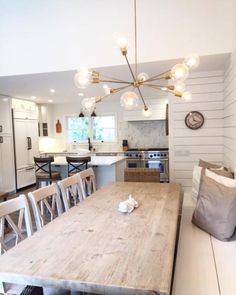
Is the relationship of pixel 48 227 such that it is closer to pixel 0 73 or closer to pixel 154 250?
pixel 154 250

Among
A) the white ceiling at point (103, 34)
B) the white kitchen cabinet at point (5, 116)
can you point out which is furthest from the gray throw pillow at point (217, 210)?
the white kitchen cabinet at point (5, 116)

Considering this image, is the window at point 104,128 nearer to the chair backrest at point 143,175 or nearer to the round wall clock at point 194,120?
the chair backrest at point 143,175

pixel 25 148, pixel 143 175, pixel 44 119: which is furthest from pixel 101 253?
pixel 44 119

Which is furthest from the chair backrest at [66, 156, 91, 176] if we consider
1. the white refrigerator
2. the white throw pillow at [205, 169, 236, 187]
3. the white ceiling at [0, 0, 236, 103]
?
the white throw pillow at [205, 169, 236, 187]

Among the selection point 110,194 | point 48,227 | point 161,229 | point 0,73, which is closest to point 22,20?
point 0,73

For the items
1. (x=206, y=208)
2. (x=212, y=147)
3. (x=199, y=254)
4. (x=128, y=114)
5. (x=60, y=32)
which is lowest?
(x=199, y=254)

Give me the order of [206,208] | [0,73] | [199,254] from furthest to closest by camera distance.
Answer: [0,73] → [206,208] → [199,254]

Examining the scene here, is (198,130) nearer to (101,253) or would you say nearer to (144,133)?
(101,253)

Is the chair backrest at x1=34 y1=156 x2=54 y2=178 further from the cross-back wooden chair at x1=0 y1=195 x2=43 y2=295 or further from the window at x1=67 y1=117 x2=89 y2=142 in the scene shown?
the window at x1=67 y1=117 x2=89 y2=142

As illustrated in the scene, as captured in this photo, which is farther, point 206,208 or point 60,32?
point 60,32

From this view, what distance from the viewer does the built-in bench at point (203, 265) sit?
1492 mm

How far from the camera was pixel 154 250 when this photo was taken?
1.41 metres

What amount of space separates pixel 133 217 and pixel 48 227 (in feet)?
2.12

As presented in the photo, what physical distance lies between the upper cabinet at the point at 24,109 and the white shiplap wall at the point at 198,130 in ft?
13.0
